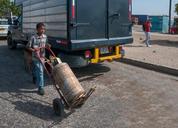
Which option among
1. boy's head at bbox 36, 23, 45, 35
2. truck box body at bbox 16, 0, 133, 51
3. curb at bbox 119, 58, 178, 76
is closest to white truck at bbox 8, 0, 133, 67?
truck box body at bbox 16, 0, 133, 51

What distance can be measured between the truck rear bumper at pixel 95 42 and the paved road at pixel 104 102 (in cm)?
100

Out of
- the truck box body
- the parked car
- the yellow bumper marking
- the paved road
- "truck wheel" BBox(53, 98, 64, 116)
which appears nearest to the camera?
the paved road

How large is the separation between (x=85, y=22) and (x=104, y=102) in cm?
269

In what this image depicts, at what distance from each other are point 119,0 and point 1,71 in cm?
443

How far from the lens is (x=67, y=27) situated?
31.9 ft

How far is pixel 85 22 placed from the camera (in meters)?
10.0

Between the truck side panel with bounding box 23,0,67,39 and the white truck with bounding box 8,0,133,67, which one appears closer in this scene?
the white truck with bounding box 8,0,133,67

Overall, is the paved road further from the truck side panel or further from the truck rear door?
the truck side panel

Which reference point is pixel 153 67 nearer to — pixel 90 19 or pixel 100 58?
pixel 100 58

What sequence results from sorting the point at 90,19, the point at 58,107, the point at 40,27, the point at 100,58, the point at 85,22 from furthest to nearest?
the point at 100,58 → the point at 90,19 → the point at 85,22 → the point at 40,27 → the point at 58,107

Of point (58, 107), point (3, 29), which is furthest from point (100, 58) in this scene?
point (3, 29)

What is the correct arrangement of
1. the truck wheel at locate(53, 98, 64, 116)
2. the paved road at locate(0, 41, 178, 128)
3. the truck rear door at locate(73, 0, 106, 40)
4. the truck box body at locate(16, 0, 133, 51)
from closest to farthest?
the paved road at locate(0, 41, 178, 128)
the truck wheel at locate(53, 98, 64, 116)
the truck box body at locate(16, 0, 133, 51)
the truck rear door at locate(73, 0, 106, 40)

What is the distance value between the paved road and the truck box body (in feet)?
3.76

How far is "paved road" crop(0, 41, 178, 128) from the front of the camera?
6.92 metres
